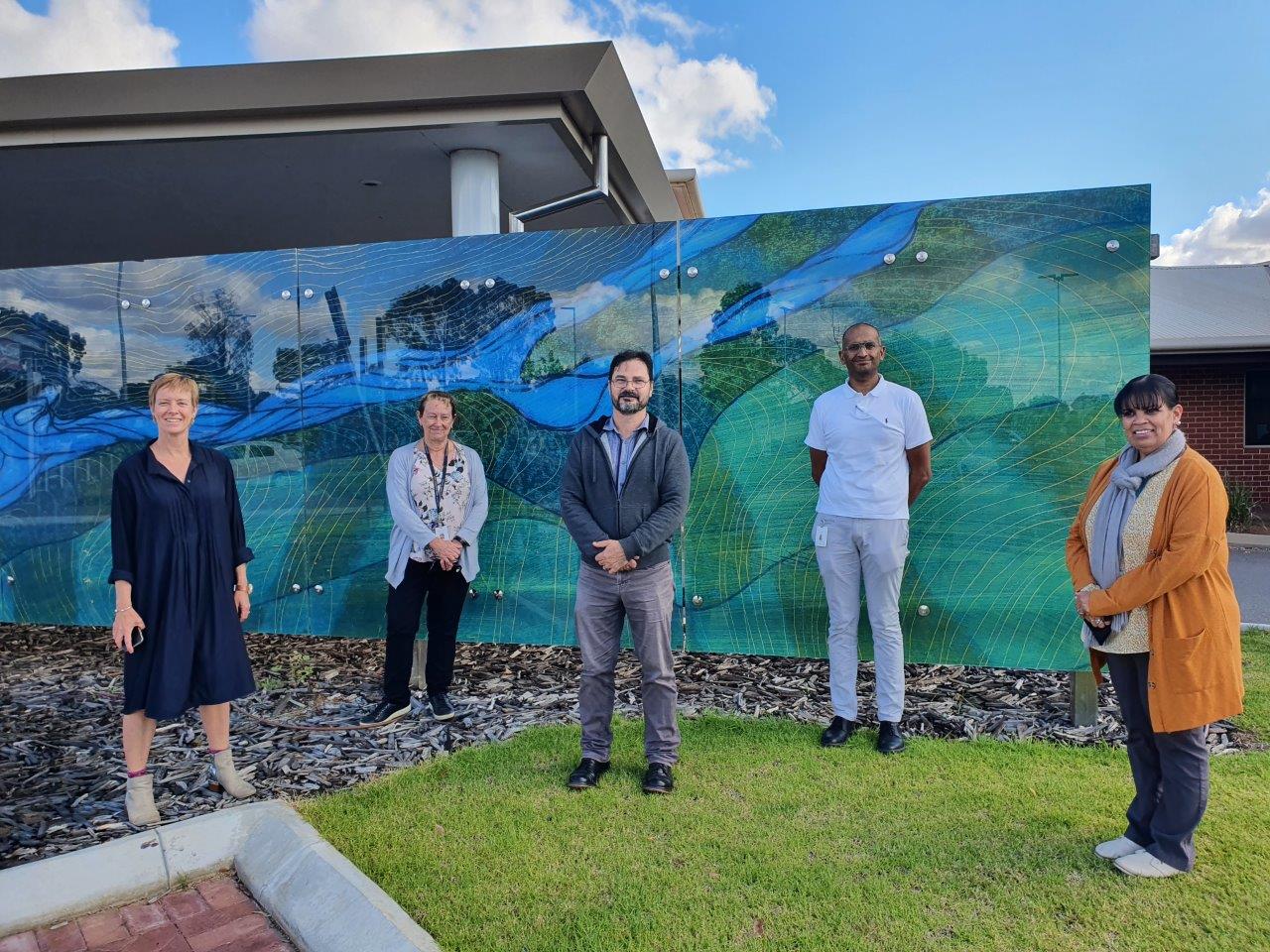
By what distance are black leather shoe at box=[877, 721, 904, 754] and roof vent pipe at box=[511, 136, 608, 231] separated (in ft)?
15.0

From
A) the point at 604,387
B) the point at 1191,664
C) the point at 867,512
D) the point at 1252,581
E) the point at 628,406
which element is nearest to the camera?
the point at 1191,664

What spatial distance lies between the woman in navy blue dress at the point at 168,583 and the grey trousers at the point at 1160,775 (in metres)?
3.45

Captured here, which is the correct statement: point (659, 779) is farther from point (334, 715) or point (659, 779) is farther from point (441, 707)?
point (334, 715)

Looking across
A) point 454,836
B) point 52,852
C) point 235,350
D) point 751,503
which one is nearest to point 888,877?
point 454,836

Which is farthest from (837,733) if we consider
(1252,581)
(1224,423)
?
(1224,423)

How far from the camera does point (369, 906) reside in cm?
262

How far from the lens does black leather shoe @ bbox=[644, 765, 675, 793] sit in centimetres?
366

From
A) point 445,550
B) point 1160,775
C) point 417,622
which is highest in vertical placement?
point 445,550

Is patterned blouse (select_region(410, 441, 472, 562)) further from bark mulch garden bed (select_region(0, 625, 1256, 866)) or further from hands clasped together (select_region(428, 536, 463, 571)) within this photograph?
bark mulch garden bed (select_region(0, 625, 1256, 866))

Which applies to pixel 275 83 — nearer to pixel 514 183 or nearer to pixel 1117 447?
pixel 514 183

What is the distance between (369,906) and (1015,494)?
3.53 meters

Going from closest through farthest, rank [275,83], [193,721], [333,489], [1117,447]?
[1117,447], [193,721], [333,489], [275,83]

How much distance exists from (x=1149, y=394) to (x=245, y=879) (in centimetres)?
349

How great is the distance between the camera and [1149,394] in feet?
9.25
